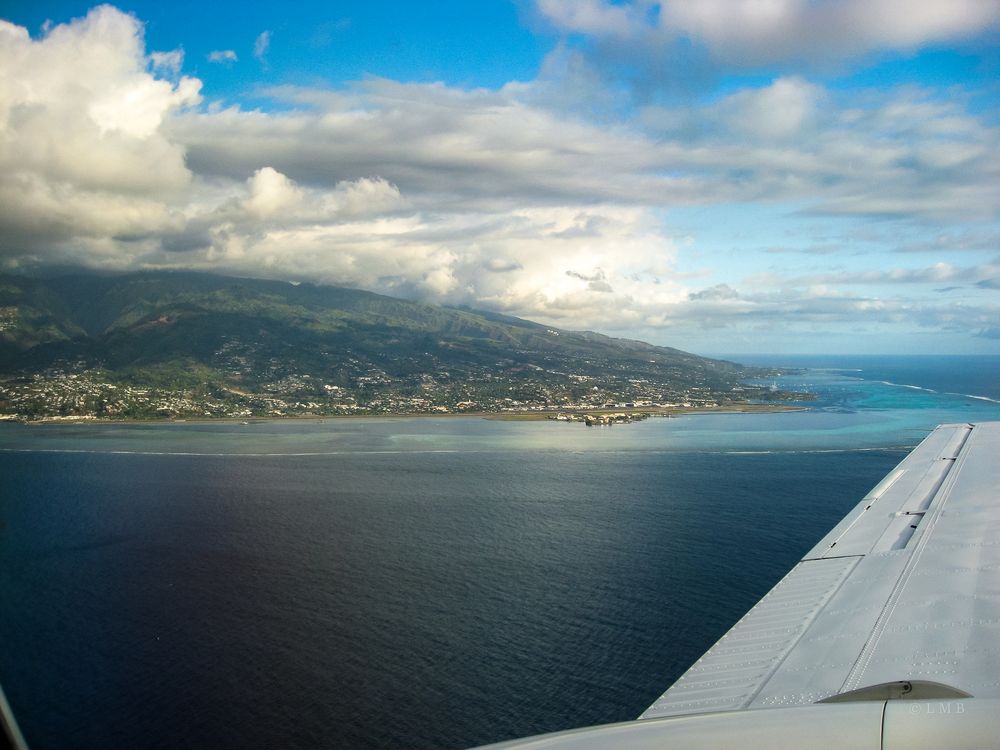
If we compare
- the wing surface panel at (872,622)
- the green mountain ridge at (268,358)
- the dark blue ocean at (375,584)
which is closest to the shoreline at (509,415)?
the green mountain ridge at (268,358)

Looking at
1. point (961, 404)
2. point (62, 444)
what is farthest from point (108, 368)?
point (961, 404)

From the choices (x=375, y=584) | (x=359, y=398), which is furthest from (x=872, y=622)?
(x=359, y=398)

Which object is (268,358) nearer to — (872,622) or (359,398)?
(359,398)

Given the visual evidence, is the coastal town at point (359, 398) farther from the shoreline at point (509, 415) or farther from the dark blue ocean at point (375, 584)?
the dark blue ocean at point (375, 584)

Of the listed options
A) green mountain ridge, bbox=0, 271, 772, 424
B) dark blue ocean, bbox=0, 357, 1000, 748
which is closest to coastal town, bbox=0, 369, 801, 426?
green mountain ridge, bbox=0, 271, 772, 424

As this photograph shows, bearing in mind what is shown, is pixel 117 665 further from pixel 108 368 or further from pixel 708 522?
pixel 108 368

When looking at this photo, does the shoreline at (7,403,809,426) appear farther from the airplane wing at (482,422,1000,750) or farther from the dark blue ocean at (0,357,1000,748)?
the airplane wing at (482,422,1000,750)
